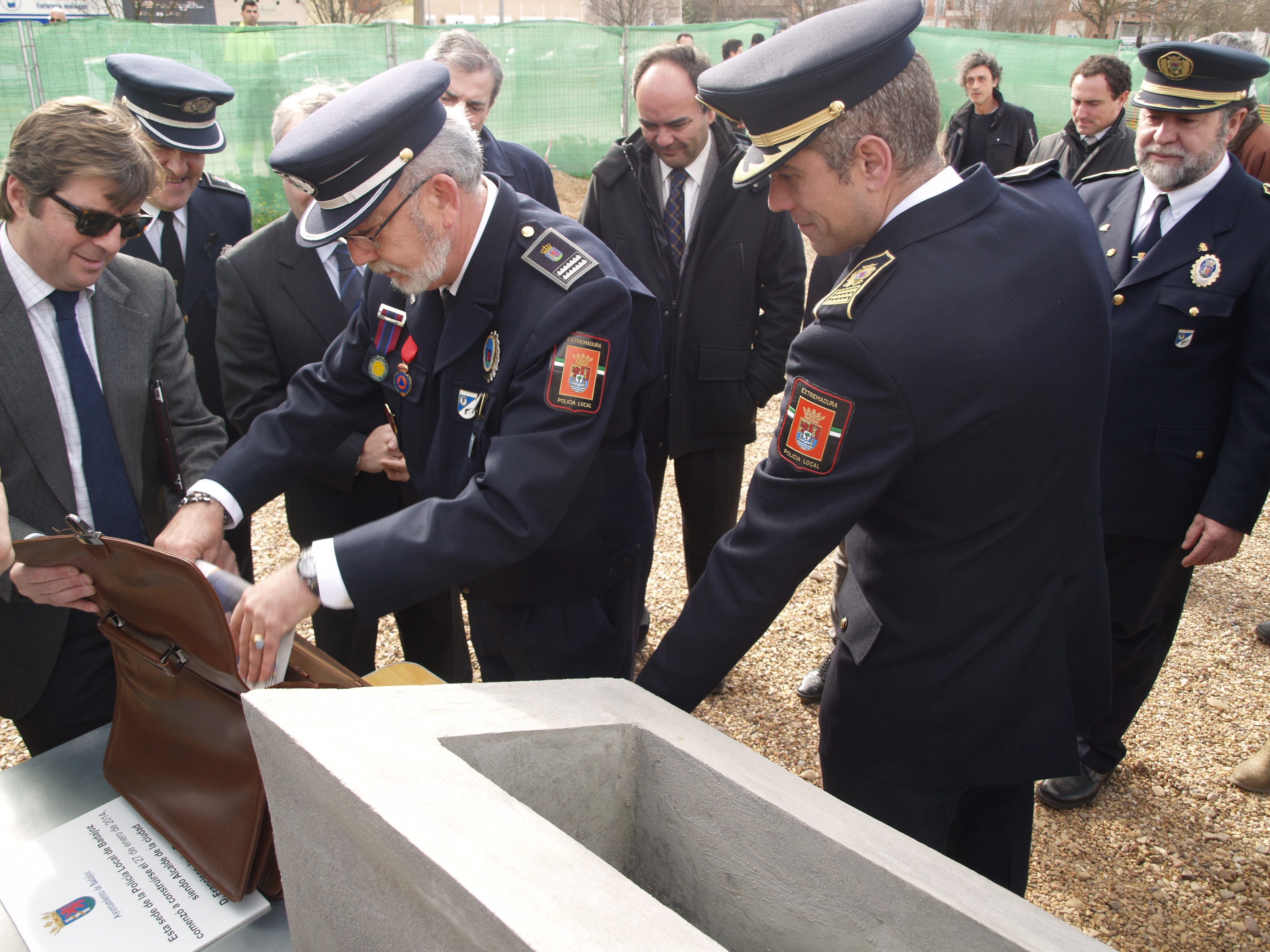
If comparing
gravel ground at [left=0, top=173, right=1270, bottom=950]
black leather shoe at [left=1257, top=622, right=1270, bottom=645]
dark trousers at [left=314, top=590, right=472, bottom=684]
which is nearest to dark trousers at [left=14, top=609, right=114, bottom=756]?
dark trousers at [left=314, top=590, right=472, bottom=684]

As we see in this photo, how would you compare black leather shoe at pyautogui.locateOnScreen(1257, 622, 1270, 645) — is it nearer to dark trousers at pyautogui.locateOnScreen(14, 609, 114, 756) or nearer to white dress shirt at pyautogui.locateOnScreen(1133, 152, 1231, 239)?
white dress shirt at pyautogui.locateOnScreen(1133, 152, 1231, 239)

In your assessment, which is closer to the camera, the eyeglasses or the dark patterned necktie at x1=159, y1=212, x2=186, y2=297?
the eyeglasses

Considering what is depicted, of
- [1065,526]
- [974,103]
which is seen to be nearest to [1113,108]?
[974,103]

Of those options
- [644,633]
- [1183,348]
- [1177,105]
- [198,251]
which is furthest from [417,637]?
[1177,105]

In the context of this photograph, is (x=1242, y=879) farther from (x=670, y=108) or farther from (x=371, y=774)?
(x=670, y=108)

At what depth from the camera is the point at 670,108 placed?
3.49 m

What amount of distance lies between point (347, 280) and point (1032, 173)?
2.09 m

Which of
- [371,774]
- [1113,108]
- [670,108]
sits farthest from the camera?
[1113,108]

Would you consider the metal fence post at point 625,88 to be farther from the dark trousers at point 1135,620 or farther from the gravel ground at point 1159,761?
the dark trousers at point 1135,620

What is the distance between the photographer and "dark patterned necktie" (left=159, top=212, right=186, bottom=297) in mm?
3234

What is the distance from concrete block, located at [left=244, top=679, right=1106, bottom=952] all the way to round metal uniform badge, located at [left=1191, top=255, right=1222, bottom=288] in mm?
2277

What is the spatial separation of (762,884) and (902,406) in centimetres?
74

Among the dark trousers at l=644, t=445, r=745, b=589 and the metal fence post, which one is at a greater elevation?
the metal fence post

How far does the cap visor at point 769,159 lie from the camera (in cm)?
149
